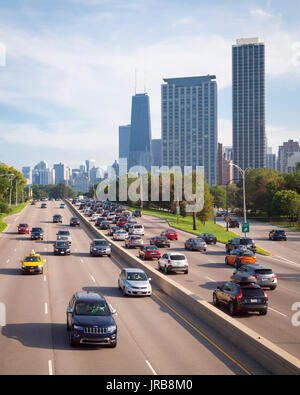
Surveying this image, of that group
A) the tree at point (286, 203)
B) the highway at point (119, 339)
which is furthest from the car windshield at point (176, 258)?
the tree at point (286, 203)

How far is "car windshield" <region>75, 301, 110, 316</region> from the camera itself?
49.8ft

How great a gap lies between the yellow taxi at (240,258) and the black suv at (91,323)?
19.7m

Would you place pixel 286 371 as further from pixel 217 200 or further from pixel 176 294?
pixel 217 200

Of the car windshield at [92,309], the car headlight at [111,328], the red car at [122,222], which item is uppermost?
the car windshield at [92,309]

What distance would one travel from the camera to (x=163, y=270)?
32.3 m

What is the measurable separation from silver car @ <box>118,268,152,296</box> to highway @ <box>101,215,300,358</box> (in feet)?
9.08

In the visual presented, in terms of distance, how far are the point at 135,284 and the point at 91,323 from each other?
358 inches

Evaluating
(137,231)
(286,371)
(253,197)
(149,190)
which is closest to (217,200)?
(253,197)

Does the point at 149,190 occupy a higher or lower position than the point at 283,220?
higher

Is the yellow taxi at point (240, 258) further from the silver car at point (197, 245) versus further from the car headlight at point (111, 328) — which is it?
the car headlight at point (111, 328)

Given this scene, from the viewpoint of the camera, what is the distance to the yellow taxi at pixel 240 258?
3372 centimetres

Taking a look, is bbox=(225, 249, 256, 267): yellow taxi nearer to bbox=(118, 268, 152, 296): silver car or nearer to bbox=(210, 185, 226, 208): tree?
bbox=(118, 268, 152, 296): silver car

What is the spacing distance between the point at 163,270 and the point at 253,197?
9031 cm

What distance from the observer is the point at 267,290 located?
84.4 feet
